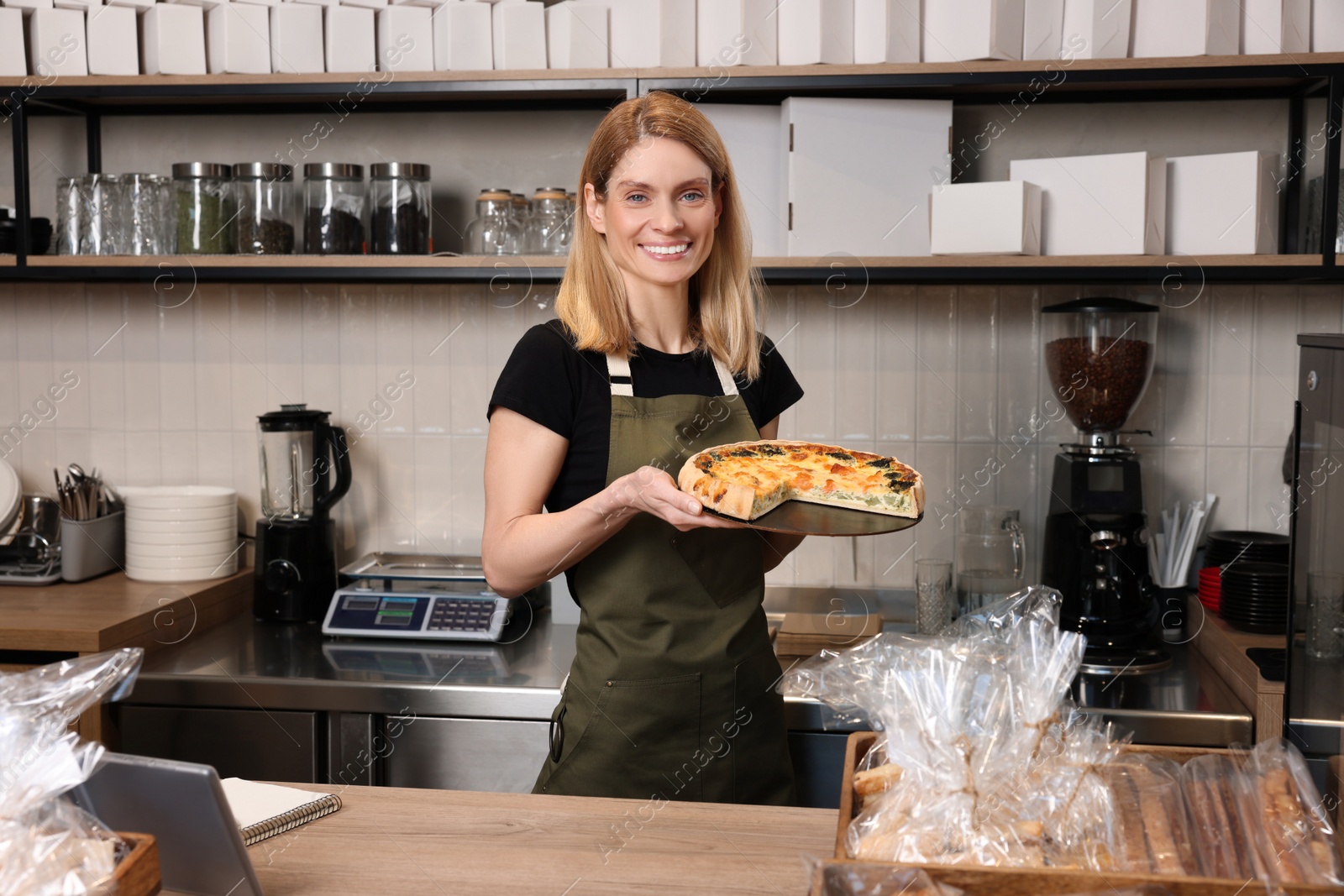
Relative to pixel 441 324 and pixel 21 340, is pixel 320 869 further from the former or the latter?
pixel 21 340

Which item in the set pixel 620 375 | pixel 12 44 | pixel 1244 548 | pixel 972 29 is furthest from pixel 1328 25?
pixel 12 44

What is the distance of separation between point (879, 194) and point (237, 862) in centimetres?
190

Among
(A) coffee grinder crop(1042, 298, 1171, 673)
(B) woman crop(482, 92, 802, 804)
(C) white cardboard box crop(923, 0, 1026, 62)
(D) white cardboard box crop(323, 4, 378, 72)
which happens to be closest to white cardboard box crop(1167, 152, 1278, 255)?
(A) coffee grinder crop(1042, 298, 1171, 673)

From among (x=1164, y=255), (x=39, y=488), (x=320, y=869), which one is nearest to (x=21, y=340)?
(x=39, y=488)

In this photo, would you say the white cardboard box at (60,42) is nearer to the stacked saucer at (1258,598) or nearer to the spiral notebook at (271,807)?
the spiral notebook at (271,807)

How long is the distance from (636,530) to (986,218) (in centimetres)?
113

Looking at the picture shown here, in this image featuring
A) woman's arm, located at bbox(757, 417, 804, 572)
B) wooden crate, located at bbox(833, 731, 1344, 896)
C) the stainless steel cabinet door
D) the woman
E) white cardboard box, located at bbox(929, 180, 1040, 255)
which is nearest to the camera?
wooden crate, located at bbox(833, 731, 1344, 896)

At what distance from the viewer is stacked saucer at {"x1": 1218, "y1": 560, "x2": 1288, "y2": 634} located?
2234mm

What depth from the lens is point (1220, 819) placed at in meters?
0.88

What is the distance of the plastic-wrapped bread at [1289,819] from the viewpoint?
81 cm

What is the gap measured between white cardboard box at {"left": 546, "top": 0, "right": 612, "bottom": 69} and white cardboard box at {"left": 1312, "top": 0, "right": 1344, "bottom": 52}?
1458 millimetres

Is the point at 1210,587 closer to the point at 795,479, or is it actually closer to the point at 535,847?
the point at 795,479

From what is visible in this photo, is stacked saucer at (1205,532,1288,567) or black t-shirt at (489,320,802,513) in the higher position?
black t-shirt at (489,320,802,513)

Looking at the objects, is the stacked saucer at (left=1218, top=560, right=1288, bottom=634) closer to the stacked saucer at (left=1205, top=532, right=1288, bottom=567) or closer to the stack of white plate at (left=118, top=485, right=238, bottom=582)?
the stacked saucer at (left=1205, top=532, right=1288, bottom=567)
